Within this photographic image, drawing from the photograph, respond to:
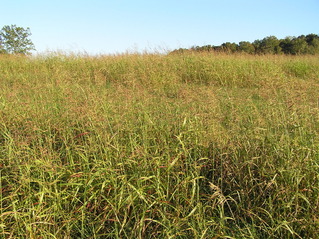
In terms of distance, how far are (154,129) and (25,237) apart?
1.41 meters

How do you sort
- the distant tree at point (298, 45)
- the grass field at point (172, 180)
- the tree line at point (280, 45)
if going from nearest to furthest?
the grass field at point (172, 180)
the distant tree at point (298, 45)
the tree line at point (280, 45)

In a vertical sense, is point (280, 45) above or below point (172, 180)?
above

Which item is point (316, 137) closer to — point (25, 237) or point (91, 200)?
point (91, 200)

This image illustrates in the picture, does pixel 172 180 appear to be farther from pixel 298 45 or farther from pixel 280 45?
pixel 280 45

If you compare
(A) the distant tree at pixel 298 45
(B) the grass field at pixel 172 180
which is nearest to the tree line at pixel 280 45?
(A) the distant tree at pixel 298 45

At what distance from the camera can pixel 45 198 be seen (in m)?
1.89

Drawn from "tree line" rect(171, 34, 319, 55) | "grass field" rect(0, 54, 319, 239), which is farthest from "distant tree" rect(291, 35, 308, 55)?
"grass field" rect(0, 54, 319, 239)

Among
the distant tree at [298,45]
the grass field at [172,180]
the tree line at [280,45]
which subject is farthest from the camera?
the tree line at [280,45]

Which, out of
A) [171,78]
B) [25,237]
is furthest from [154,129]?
[171,78]

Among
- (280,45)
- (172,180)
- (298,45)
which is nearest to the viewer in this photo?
(172,180)

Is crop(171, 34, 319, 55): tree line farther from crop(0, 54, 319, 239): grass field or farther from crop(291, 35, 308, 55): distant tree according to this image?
crop(0, 54, 319, 239): grass field

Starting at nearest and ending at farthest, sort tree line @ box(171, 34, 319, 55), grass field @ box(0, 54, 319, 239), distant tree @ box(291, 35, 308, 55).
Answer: grass field @ box(0, 54, 319, 239) → distant tree @ box(291, 35, 308, 55) → tree line @ box(171, 34, 319, 55)

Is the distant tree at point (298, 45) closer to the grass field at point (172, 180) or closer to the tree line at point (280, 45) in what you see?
the tree line at point (280, 45)

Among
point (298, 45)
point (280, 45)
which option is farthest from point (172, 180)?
point (280, 45)
